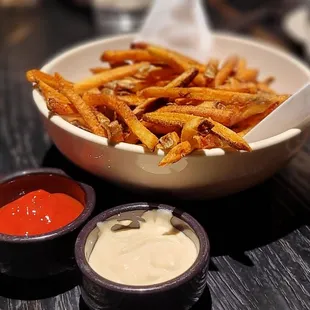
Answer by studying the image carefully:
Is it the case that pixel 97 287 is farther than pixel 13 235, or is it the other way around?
pixel 13 235

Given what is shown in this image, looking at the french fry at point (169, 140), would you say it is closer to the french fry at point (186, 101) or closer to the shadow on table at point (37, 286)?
the french fry at point (186, 101)

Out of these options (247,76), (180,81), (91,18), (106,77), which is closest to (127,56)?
(106,77)

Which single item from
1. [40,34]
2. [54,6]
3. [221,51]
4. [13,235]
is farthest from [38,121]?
[54,6]

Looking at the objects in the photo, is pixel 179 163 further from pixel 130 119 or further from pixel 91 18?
pixel 91 18

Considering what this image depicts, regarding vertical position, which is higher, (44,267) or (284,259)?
(284,259)

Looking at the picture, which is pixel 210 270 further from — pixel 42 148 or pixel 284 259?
pixel 42 148

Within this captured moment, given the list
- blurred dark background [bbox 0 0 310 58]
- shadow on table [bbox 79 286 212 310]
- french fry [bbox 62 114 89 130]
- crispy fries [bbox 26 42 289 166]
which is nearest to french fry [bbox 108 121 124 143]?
crispy fries [bbox 26 42 289 166]

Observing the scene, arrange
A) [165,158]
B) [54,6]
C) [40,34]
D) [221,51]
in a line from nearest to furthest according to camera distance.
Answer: [165,158]
[221,51]
[40,34]
[54,6]
